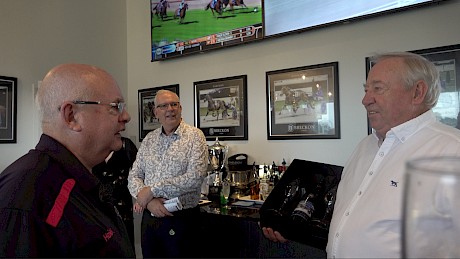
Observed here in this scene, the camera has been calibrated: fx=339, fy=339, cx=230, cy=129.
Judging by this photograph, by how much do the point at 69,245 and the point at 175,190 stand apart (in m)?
1.55

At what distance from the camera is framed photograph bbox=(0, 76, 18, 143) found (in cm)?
330

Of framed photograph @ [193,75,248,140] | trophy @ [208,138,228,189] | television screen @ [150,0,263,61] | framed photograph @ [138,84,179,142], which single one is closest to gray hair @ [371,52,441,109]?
television screen @ [150,0,263,61]

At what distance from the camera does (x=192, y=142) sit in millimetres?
2576

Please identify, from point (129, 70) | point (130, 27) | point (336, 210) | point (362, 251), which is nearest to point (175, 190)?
point (336, 210)

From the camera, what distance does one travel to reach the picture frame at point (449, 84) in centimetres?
220

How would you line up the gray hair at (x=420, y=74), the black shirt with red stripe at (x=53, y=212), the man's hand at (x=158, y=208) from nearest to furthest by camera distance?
the black shirt with red stripe at (x=53, y=212) → the gray hair at (x=420, y=74) → the man's hand at (x=158, y=208)

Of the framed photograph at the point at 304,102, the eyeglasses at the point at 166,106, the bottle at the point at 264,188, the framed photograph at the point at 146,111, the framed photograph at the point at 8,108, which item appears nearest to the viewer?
the eyeglasses at the point at 166,106

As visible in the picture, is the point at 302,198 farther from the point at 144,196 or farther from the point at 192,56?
the point at 192,56

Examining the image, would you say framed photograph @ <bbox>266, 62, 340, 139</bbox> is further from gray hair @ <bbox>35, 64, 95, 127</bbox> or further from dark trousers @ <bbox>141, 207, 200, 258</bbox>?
gray hair @ <bbox>35, 64, 95, 127</bbox>

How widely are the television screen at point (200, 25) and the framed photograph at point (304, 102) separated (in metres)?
0.51

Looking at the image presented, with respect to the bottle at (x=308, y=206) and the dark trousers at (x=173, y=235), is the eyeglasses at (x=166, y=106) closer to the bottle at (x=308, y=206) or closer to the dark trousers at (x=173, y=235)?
the dark trousers at (x=173, y=235)

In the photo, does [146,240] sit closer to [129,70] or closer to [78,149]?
[78,149]

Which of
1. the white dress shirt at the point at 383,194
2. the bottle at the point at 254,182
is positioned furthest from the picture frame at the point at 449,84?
the bottle at the point at 254,182

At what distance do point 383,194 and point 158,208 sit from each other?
5.28 feet
